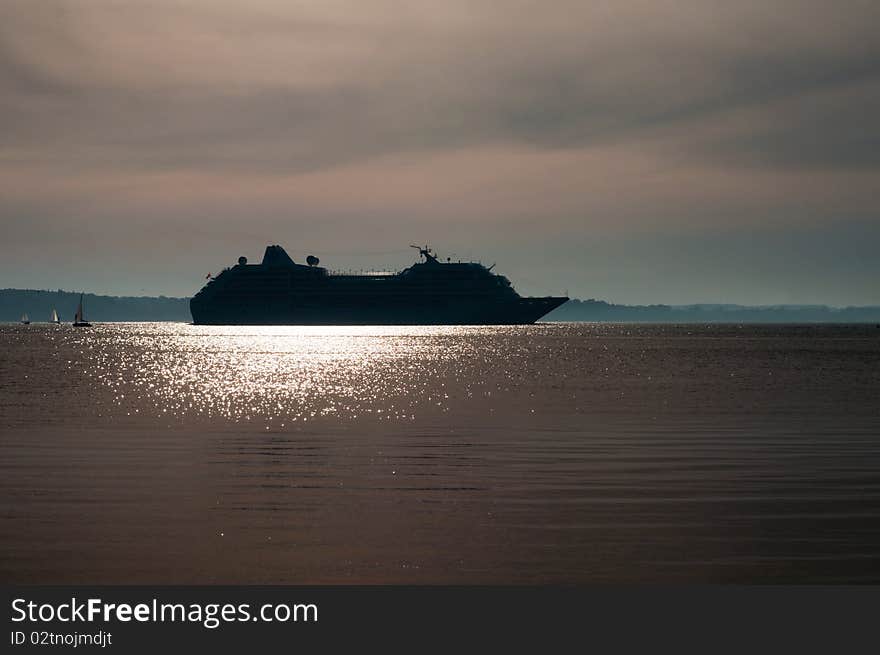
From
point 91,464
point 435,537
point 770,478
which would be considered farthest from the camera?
point 91,464

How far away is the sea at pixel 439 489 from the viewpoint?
14141 millimetres

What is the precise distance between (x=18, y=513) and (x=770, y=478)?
13.7 meters

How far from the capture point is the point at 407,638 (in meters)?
11.2

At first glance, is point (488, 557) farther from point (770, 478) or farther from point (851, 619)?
point (770, 478)

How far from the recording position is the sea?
14.1 meters

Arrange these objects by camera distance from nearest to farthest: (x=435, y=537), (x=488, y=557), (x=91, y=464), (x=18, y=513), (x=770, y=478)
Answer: (x=488, y=557)
(x=435, y=537)
(x=18, y=513)
(x=770, y=478)
(x=91, y=464)

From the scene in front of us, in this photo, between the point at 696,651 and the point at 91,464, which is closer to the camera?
the point at 696,651

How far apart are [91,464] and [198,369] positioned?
50492 mm

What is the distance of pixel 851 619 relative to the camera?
11.5 meters

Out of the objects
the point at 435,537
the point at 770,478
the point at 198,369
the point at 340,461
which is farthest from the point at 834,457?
the point at 198,369

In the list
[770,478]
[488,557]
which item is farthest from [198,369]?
[488,557]

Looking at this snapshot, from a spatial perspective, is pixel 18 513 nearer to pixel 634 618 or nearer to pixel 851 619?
pixel 634 618

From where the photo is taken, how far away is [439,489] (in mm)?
20750

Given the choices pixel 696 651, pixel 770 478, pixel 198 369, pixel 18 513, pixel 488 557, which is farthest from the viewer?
pixel 198 369
